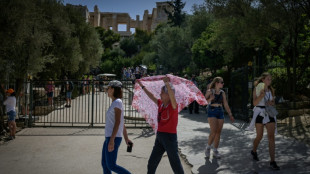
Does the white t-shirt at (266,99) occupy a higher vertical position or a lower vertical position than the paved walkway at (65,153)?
higher

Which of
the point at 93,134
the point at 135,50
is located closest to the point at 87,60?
the point at 93,134

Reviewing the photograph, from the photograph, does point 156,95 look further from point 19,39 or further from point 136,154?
point 19,39

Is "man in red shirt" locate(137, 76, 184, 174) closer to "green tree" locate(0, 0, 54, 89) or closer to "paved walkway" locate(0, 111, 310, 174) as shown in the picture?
"paved walkway" locate(0, 111, 310, 174)

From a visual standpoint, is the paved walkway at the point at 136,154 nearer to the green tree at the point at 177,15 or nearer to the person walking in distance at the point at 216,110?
the person walking in distance at the point at 216,110

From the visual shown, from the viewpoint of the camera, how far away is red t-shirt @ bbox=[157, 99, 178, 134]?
13.1 ft

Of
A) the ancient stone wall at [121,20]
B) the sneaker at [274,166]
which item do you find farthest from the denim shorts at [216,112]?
the ancient stone wall at [121,20]

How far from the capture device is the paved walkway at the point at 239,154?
211 inches

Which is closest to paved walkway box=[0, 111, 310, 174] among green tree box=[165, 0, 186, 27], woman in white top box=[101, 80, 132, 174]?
woman in white top box=[101, 80, 132, 174]

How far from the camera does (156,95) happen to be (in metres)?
4.68

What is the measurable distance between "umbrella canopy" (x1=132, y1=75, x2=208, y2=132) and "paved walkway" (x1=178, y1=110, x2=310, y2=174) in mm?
1446

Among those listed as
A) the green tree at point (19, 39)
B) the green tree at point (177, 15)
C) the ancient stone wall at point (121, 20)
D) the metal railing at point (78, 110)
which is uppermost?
the ancient stone wall at point (121, 20)

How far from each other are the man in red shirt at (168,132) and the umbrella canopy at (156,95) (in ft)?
1.27

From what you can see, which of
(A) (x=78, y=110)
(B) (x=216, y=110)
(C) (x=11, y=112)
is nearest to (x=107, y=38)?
(A) (x=78, y=110)

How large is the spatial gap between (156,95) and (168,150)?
1032 millimetres
